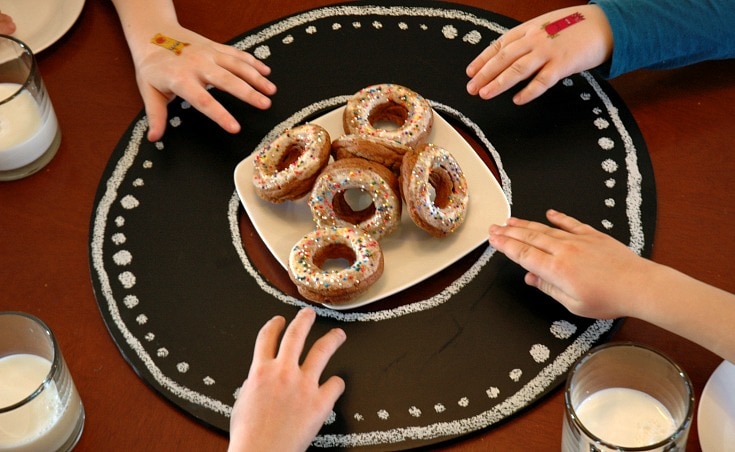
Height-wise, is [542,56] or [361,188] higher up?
[542,56]

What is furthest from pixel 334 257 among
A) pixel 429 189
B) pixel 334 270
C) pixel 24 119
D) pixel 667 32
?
pixel 667 32

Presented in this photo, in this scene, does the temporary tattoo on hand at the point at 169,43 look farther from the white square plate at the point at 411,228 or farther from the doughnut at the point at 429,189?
the doughnut at the point at 429,189

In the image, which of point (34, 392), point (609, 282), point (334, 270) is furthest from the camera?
point (334, 270)

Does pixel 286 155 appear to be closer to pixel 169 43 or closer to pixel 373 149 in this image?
pixel 373 149

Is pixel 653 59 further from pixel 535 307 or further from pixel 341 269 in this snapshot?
pixel 341 269

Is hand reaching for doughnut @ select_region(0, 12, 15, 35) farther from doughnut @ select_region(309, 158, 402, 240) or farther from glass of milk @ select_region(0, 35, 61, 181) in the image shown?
doughnut @ select_region(309, 158, 402, 240)

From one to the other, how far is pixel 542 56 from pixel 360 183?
360 millimetres

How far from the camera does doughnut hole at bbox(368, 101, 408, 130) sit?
4.44 feet

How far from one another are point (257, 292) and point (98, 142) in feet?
1.27

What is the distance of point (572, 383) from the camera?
0.97 metres

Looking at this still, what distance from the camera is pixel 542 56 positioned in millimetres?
1373

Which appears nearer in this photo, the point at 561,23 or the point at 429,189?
the point at 429,189

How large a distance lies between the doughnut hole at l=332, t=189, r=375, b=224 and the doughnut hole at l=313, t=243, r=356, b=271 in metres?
0.05

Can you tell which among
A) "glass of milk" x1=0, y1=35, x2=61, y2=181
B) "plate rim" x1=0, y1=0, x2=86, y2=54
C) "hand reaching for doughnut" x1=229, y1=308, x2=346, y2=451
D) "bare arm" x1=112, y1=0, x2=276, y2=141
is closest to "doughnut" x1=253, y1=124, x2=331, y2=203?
"bare arm" x1=112, y1=0, x2=276, y2=141
